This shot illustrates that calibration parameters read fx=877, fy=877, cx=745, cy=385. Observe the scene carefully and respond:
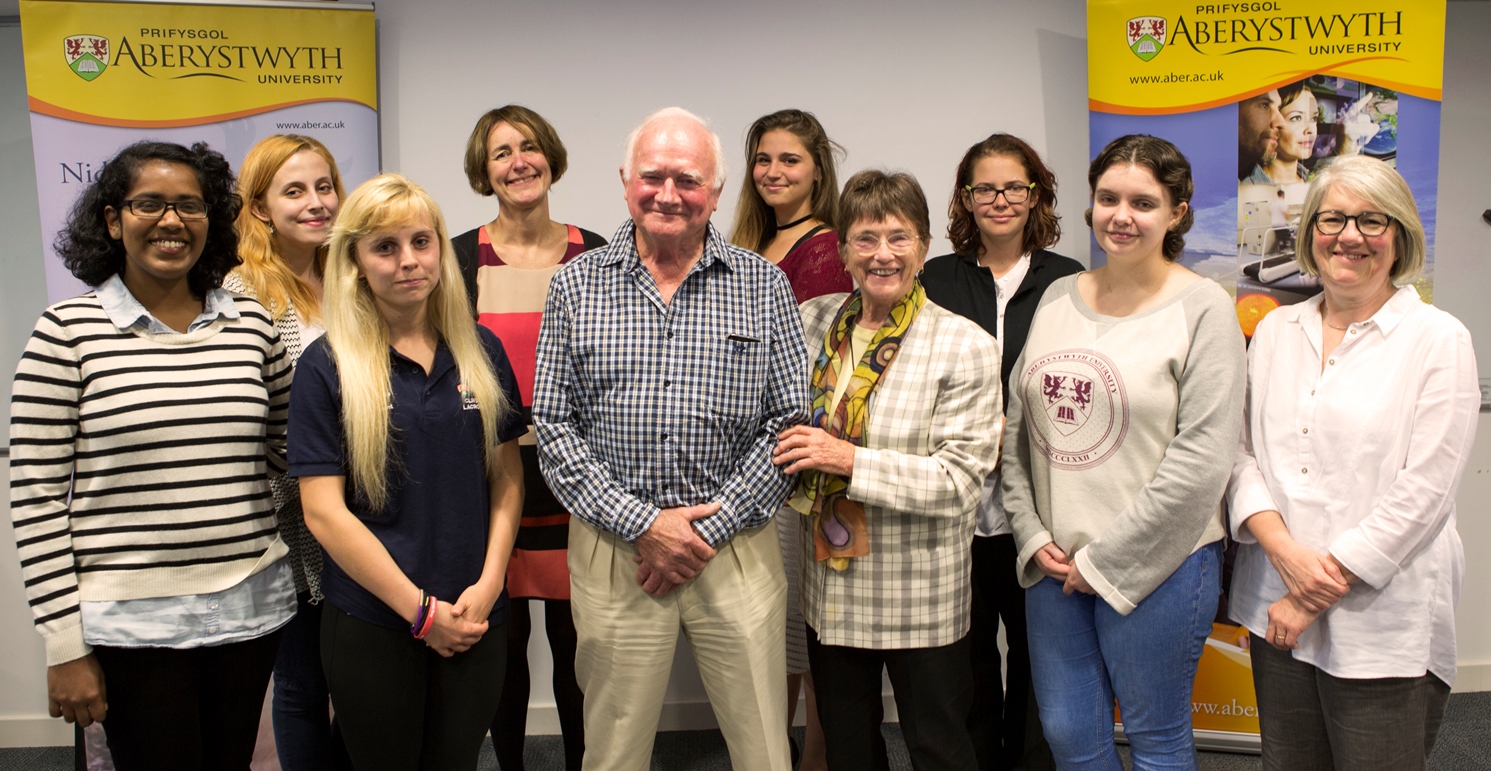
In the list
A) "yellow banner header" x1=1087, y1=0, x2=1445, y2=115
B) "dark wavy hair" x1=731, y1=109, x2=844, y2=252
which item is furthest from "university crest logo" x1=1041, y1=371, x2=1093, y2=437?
"yellow banner header" x1=1087, y1=0, x2=1445, y2=115

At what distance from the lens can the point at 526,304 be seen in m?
2.28

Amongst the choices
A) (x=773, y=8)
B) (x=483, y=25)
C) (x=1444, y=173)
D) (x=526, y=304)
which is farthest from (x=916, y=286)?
(x=1444, y=173)

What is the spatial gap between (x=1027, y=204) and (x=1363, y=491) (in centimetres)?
101

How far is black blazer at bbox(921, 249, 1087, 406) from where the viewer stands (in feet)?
7.20

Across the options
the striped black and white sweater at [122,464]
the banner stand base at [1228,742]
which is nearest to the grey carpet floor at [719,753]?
the banner stand base at [1228,742]

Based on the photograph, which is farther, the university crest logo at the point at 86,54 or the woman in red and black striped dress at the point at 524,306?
the university crest logo at the point at 86,54

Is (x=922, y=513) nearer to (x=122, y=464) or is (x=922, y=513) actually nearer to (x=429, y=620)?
(x=429, y=620)

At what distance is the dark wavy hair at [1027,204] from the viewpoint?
228 centimetres

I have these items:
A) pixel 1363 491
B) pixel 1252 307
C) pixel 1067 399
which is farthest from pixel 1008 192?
pixel 1252 307

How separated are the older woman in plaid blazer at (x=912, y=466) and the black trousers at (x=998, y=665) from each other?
36 cm

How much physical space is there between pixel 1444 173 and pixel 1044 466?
2313 millimetres

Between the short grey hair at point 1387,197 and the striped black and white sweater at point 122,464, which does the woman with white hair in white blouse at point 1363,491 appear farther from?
the striped black and white sweater at point 122,464

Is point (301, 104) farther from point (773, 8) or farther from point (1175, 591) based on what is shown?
point (1175, 591)

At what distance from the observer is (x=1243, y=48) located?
8.93 feet
